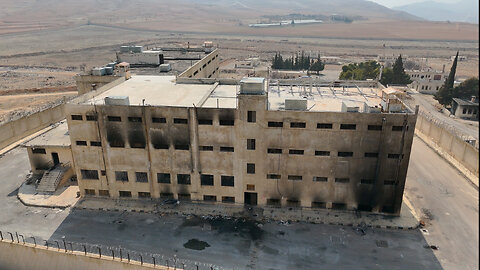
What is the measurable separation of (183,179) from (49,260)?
621 inches

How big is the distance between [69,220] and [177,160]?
537 inches

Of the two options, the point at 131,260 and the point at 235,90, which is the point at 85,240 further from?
the point at 235,90

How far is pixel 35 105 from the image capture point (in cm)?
8700

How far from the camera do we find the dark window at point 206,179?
138 feet

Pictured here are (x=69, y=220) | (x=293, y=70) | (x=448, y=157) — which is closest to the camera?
(x=69, y=220)

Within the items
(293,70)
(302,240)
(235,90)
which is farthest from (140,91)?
(293,70)

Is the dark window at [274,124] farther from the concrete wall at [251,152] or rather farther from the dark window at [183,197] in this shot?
the dark window at [183,197]

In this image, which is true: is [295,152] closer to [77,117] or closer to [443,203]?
[443,203]

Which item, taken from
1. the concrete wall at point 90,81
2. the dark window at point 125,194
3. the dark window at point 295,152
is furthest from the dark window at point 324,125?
the concrete wall at point 90,81

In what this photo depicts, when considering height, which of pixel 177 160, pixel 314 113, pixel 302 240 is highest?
pixel 314 113

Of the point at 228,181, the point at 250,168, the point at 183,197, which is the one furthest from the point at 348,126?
the point at 183,197

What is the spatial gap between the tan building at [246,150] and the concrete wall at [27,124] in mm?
27037

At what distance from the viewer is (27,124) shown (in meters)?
65.9

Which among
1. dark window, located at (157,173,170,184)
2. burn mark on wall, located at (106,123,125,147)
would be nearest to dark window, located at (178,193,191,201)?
dark window, located at (157,173,170,184)
